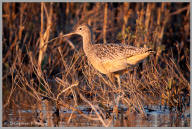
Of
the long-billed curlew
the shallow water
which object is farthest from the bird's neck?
the shallow water

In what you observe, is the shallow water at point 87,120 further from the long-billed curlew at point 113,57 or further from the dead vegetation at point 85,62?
the long-billed curlew at point 113,57

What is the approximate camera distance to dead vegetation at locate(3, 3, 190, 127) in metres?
6.62

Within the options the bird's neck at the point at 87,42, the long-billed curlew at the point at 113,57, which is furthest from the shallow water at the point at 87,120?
the bird's neck at the point at 87,42

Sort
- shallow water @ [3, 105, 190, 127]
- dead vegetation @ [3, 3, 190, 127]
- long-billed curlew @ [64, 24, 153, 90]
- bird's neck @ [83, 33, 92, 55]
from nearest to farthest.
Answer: shallow water @ [3, 105, 190, 127] < dead vegetation @ [3, 3, 190, 127] < long-billed curlew @ [64, 24, 153, 90] < bird's neck @ [83, 33, 92, 55]

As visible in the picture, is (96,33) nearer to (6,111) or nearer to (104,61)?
(104,61)

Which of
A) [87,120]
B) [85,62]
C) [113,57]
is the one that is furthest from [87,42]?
[87,120]

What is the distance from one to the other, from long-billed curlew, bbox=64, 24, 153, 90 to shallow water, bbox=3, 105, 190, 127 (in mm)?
813

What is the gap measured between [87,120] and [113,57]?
4.97 ft

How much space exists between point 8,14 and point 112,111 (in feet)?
19.2

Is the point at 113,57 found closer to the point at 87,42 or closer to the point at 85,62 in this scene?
the point at 85,62

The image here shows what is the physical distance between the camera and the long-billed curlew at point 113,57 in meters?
6.86

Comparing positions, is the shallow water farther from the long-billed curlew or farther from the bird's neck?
the bird's neck

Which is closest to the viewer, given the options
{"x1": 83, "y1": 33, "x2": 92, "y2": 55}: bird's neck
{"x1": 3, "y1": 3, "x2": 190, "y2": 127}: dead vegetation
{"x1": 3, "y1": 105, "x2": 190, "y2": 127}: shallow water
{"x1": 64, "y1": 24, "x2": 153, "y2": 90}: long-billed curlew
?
{"x1": 3, "y1": 105, "x2": 190, "y2": 127}: shallow water

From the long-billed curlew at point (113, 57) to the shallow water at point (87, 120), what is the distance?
0.81 metres
